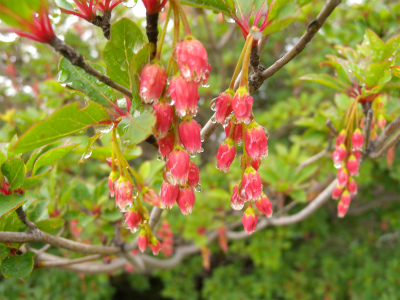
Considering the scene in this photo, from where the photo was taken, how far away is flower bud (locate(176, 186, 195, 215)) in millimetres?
→ 739

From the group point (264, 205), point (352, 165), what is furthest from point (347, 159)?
point (264, 205)

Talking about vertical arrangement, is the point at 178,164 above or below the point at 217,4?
below

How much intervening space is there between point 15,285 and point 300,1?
3433mm

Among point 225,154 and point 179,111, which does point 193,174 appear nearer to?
point 225,154

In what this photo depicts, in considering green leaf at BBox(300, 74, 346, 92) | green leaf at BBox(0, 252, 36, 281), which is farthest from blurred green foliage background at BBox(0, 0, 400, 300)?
green leaf at BBox(0, 252, 36, 281)

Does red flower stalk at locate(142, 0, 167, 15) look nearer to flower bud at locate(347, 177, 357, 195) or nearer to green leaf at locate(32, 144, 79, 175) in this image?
green leaf at locate(32, 144, 79, 175)

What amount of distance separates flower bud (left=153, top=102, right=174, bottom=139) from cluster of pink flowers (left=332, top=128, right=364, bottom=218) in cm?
86

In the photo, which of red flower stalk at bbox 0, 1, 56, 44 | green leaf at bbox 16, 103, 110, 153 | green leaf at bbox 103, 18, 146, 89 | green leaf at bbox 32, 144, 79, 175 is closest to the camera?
red flower stalk at bbox 0, 1, 56, 44

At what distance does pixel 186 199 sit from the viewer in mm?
745

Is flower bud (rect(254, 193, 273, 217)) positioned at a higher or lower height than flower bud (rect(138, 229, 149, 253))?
higher

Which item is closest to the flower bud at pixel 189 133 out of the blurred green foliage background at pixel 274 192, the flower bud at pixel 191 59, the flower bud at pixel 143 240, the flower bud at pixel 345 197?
the flower bud at pixel 191 59

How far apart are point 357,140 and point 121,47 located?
0.97m

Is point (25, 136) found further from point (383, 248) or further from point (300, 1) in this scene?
point (383, 248)

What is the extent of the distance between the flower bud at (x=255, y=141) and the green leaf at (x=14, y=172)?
723 mm
